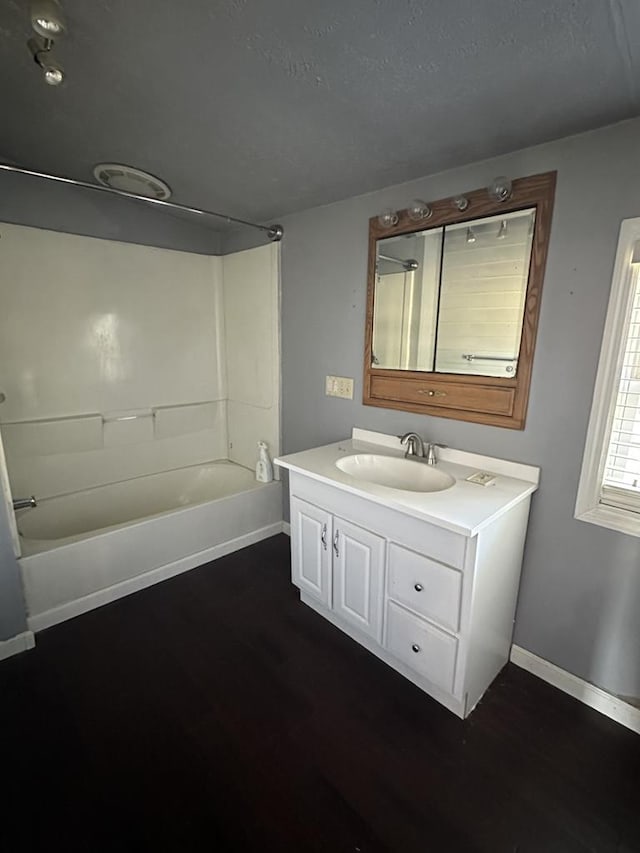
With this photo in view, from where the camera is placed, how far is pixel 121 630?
1925 mm

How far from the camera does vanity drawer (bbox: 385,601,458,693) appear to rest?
1.44 m

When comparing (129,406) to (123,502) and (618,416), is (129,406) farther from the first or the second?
(618,416)

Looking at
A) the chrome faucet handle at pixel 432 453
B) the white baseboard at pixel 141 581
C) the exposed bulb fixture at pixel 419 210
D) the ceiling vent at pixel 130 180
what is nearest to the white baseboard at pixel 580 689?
the chrome faucet handle at pixel 432 453

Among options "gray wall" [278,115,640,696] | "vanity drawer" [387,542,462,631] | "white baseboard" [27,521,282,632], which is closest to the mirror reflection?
"gray wall" [278,115,640,696]

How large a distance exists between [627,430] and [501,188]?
101 centimetres

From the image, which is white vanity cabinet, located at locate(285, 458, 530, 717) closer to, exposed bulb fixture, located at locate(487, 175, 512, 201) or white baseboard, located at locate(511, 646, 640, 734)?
white baseboard, located at locate(511, 646, 640, 734)

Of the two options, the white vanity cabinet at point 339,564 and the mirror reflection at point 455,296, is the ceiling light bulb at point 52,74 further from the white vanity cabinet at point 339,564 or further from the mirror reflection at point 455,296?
the white vanity cabinet at point 339,564

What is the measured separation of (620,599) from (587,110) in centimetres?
163

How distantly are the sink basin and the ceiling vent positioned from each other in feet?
5.69

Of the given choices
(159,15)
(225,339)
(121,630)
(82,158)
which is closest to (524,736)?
(121,630)

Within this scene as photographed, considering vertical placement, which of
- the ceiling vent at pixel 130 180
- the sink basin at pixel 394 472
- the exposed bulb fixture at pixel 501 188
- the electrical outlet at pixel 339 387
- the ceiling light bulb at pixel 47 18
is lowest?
the sink basin at pixel 394 472

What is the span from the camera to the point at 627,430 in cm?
143

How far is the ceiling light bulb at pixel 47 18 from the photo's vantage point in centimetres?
99

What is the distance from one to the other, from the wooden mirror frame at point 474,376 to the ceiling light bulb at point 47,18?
135 centimetres
